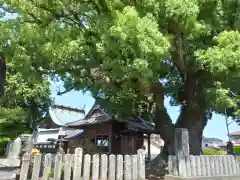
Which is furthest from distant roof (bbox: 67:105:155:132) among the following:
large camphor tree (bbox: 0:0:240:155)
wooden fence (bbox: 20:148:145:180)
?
wooden fence (bbox: 20:148:145:180)

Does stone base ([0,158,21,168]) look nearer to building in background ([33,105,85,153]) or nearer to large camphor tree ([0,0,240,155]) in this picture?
large camphor tree ([0,0,240,155])

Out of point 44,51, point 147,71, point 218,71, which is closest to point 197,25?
point 218,71

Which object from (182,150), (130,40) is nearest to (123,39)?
(130,40)

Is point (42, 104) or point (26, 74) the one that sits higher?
point (42, 104)

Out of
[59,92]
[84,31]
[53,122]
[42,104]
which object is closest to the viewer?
[84,31]

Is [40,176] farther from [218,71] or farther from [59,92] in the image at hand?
[59,92]

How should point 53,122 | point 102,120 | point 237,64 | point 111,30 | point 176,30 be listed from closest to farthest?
1. point 111,30
2. point 237,64
3. point 176,30
4. point 102,120
5. point 53,122

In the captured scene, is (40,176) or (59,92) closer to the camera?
(40,176)

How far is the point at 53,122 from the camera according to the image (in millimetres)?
32469

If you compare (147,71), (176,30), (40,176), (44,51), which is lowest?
(40,176)

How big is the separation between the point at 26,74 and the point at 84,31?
2897 mm

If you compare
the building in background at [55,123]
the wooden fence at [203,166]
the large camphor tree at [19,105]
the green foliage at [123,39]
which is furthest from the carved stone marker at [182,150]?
the building in background at [55,123]

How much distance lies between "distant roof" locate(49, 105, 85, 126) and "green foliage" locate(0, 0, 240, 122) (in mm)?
21964

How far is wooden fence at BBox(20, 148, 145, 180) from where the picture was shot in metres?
6.76
